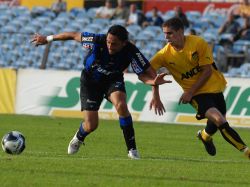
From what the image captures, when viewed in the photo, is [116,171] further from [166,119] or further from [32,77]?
[32,77]

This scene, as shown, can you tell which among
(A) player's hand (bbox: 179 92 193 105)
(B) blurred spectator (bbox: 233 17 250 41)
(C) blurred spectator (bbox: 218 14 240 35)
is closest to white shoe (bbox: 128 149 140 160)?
(A) player's hand (bbox: 179 92 193 105)

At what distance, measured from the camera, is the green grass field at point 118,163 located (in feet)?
33.7

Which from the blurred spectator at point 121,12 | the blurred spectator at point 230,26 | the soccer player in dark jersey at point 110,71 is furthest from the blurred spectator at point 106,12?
the soccer player in dark jersey at point 110,71

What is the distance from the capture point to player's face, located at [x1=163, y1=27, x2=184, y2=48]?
1255 cm

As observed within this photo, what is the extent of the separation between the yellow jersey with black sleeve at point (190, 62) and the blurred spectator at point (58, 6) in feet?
59.2

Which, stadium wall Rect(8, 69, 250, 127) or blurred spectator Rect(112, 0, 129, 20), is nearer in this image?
stadium wall Rect(8, 69, 250, 127)

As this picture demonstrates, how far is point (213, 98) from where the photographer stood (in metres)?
13.2

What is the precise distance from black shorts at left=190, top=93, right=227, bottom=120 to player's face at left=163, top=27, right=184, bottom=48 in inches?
35.0

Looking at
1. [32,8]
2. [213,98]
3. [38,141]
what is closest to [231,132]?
[213,98]

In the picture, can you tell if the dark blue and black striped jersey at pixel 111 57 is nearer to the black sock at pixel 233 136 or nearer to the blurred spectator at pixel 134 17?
the black sock at pixel 233 136

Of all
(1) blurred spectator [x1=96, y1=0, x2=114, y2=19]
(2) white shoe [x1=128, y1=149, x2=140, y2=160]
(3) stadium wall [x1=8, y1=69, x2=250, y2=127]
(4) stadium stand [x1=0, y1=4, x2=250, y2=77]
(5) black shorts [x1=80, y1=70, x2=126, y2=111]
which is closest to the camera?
(2) white shoe [x1=128, y1=149, x2=140, y2=160]

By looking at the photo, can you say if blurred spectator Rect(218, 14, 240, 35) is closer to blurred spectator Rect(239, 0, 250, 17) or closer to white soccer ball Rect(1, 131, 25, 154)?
blurred spectator Rect(239, 0, 250, 17)

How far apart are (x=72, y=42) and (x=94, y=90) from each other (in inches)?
523

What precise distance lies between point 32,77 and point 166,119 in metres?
3.99
